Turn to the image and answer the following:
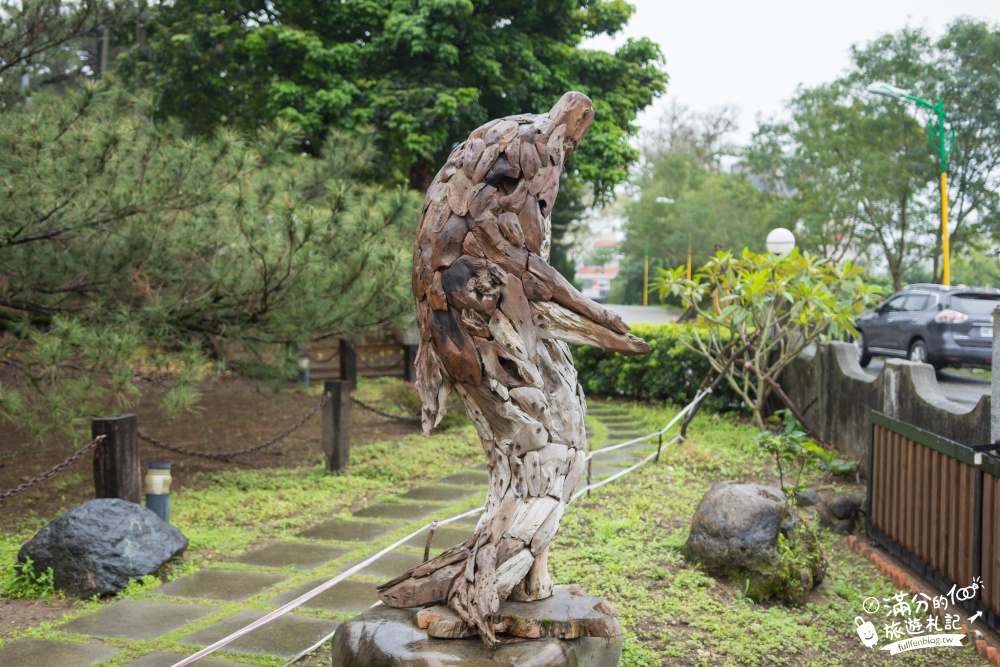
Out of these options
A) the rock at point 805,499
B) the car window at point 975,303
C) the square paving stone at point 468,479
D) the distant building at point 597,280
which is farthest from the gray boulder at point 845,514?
the distant building at point 597,280

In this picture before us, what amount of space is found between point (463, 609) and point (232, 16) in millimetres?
14927

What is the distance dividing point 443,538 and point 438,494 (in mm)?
1398

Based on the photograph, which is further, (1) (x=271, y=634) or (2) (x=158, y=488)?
(2) (x=158, y=488)

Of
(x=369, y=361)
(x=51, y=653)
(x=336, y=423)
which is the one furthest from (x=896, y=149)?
(x=51, y=653)

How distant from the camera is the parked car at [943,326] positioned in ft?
40.5

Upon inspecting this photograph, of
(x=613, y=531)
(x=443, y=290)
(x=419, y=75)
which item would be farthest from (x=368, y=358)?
(x=443, y=290)

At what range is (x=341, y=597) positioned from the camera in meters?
4.77

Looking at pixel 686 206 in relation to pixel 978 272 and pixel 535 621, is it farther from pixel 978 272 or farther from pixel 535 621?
pixel 535 621

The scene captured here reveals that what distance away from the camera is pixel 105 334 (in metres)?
5.83

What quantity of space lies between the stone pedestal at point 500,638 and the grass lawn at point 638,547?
2.61 feet

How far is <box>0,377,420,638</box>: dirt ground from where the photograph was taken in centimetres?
665

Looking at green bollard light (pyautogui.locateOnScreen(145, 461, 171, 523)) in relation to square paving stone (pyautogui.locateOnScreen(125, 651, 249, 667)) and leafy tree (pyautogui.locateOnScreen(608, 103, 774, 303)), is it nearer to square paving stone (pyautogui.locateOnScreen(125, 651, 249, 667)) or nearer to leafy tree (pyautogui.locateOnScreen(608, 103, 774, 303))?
square paving stone (pyautogui.locateOnScreen(125, 651, 249, 667))

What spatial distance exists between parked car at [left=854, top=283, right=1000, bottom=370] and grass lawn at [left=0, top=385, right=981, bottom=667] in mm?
5178

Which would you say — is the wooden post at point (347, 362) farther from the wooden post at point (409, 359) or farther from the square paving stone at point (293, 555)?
the square paving stone at point (293, 555)
